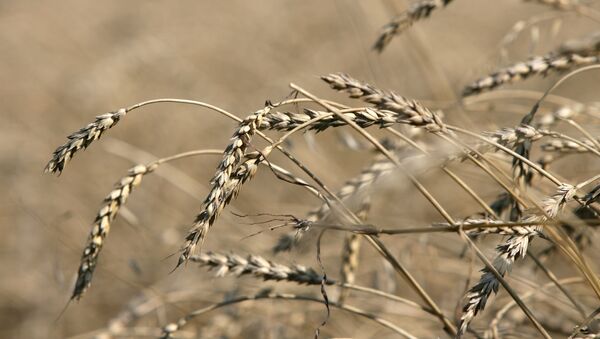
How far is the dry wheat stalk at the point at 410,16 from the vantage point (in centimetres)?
204

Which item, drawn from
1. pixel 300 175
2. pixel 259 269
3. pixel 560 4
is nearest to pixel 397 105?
pixel 259 269

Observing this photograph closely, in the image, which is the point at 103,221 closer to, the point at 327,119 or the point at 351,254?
the point at 327,119

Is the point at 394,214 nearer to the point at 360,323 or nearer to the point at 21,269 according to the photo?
the point at 360,323

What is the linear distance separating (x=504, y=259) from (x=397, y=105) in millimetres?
338

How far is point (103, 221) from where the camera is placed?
1.53 m

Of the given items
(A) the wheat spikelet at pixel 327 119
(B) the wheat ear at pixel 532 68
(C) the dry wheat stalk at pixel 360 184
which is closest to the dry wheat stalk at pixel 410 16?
(B) the wheat ear at pixel 532 68

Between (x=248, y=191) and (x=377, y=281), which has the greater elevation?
(x=248, y=191)

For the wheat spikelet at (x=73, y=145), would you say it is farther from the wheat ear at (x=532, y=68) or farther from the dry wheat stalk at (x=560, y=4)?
the dry wheat stalk at (x=560, y=4)

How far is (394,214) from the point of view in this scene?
3.57m

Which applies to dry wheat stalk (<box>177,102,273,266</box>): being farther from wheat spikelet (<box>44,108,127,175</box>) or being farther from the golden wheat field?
wheat spikelet (<box>44,108,127,175</box>)

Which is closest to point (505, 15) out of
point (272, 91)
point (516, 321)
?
point (272, 91)

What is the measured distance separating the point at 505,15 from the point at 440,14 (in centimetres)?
72

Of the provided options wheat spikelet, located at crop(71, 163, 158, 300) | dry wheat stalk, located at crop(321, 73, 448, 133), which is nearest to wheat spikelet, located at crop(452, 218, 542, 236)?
dry wheat stalk, located at crop(321, 73, 448, 133)

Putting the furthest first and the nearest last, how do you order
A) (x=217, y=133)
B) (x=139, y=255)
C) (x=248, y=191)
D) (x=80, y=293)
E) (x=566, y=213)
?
1. (x=217, y=133)
2. (x=248, y=191)
3. (x=139, y=255)
4. (x=566, y=213)
5. (x=80, y=293)
